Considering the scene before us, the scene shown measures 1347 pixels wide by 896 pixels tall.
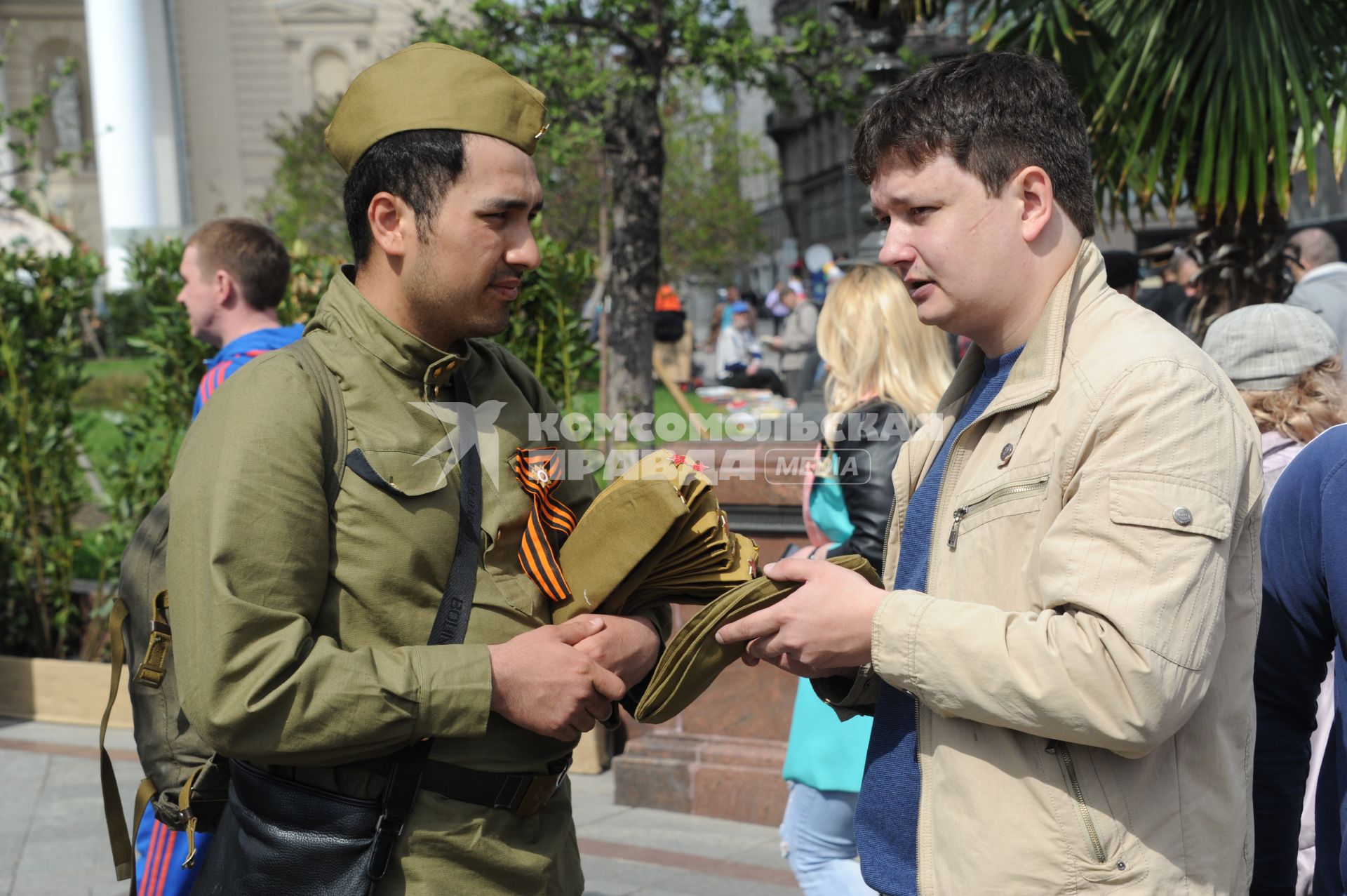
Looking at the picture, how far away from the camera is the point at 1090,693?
5.00 ft

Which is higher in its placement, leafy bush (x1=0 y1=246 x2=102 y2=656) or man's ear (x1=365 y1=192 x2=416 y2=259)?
man's ear (x1=365 y1=192 x2=416 y2=259)

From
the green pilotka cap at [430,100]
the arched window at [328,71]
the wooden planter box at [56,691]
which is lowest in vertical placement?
A: the wooden planter box at [56,691]

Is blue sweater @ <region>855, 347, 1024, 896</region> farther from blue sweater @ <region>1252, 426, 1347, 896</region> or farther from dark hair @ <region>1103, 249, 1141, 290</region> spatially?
dark hair @ <region>1103, 249, 1141, 290</region>

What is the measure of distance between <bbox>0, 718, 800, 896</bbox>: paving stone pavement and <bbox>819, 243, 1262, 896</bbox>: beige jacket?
2788mm

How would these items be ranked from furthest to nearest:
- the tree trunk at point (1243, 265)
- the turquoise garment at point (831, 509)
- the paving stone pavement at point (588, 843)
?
1. the tree trunk at point (1243, 265)
2. the paving stone pavement at point (588, 843)
3. the turquoise garment at point (831, 509)

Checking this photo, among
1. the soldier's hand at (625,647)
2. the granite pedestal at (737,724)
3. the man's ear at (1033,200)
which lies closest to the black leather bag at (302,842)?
the soldier's hand at (625,647)

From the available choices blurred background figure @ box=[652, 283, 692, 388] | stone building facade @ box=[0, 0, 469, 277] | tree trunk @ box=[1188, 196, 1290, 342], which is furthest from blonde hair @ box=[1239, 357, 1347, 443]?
stone building facade @ box=[0, 0, 469, 277]

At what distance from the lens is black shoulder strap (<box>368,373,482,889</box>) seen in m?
1.84

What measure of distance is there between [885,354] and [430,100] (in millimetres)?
1929

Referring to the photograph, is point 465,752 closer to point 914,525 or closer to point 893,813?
point 893,813

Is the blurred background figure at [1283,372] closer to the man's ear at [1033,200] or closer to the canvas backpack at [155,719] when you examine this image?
the man's ear at [1033,200]

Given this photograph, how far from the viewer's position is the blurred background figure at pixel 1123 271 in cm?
636

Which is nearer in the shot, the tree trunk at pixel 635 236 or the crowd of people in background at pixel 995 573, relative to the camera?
the crowd of people in background at pixel 995 573

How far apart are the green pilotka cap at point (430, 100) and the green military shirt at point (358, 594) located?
28 centimetres
